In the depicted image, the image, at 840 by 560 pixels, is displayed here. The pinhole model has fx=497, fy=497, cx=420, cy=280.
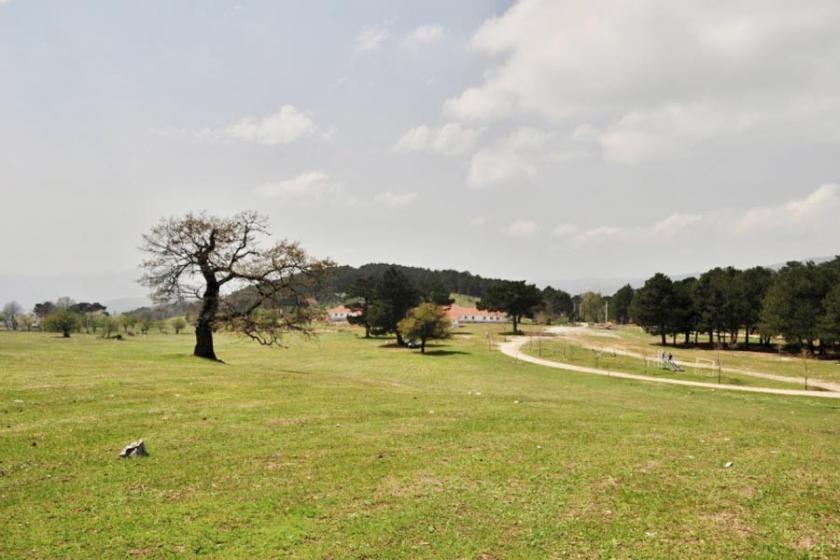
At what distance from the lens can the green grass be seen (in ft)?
168

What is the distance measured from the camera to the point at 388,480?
1177 centimetres

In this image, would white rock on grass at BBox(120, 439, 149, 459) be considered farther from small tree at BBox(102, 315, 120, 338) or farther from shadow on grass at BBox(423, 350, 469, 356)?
small tree at BBox(102, 315, 120, 338)

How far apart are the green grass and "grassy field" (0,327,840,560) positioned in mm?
33883

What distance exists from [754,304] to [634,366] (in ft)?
164

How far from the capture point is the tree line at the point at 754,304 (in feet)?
259

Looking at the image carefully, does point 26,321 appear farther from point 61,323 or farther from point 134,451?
point 134,451

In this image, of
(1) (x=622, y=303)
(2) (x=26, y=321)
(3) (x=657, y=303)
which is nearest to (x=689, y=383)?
(3) (x=657, y=303)

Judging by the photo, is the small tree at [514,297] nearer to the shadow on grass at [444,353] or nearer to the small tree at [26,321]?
the shadow on grass at [444,353]

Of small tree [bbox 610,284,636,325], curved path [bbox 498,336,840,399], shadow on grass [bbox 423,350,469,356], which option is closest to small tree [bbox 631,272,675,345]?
curved path [bbox 498,336,840,399]

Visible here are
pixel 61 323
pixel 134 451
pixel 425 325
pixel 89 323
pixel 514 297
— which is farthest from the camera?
pixel 89 323

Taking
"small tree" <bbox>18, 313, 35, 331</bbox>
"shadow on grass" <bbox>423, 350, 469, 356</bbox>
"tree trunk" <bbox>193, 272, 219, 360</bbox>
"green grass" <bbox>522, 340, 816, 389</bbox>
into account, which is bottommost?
"green grass" <bbox>522, 340, 816, 389</bbox>

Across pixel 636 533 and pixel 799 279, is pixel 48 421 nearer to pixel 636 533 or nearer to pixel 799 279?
pixel 636 533

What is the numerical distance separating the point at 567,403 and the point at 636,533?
53.9 feet

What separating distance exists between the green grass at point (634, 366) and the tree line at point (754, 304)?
25354 millimetres
